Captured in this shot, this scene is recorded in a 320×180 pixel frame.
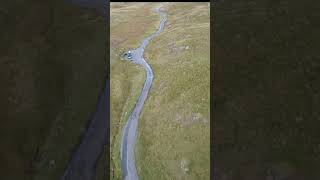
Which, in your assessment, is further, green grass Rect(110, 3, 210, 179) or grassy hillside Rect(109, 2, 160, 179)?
grassy hillside Rect(109, 2, 160, 179)
